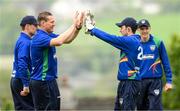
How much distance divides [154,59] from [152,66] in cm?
15

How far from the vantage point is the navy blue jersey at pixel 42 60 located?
551 inches

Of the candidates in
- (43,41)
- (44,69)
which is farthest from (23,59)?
(43,41)

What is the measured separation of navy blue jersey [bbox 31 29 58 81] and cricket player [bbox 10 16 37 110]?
1.06 meters

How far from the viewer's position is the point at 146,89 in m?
17.1

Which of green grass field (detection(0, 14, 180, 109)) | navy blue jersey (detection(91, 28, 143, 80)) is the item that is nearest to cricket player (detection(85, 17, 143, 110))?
navy blue jersey (detection(91, 28, 143, 80))

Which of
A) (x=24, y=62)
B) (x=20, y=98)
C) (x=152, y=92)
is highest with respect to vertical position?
(x=24, y=62)

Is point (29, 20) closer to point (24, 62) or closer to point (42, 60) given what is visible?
A: point (24, 62)

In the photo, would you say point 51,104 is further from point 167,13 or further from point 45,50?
point 167,13

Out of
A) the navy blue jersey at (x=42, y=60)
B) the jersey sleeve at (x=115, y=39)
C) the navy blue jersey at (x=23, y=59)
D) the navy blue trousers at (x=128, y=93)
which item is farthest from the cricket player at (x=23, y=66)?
the jersey sleeve at (x=115, y=39)

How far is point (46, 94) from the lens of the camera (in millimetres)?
14211

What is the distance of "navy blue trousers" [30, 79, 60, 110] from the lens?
46.6 feet

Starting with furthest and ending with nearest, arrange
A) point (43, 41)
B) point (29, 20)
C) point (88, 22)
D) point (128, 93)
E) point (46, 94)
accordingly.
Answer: point (29, 20)
point (128, 93)
point (46, 94)
point (43, 41)
point (88, 22)

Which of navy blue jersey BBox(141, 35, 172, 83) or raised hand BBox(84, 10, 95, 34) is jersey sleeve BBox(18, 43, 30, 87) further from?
navy blue jersey BBox(141, 35, 172, 83)

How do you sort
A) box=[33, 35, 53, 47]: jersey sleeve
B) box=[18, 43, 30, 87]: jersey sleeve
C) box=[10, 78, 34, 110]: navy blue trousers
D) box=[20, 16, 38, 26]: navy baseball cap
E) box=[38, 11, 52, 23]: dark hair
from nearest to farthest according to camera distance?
box=[33, 35, 53, 47]: jersey sleeve
box=[38, 11, 52, 23]: dark hair
box=[18, 43, 30, 87]: jersey sleeve
box=[20, 16, 38, 26]: navy baseball cap
box=[10, 78, 34, 110]: navy blue trousers
